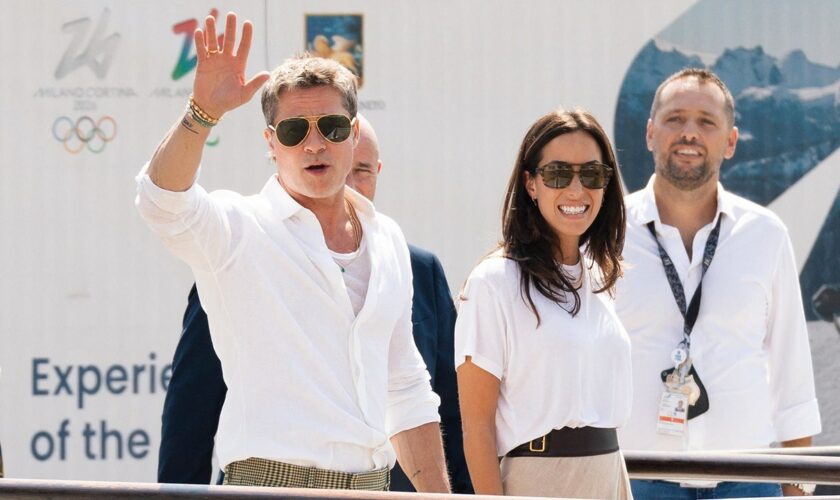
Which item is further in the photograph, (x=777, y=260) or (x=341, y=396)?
(x=777, y=260)

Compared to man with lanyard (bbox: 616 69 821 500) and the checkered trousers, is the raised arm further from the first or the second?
man with lanyard (bbox: 616 69 821 500)

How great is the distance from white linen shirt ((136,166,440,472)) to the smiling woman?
39cm

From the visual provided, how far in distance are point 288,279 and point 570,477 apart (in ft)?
2.42

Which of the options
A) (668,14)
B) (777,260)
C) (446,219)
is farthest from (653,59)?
(777,260)

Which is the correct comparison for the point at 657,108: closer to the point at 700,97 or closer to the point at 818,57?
the point at 700,97

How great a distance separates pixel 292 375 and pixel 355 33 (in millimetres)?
2909

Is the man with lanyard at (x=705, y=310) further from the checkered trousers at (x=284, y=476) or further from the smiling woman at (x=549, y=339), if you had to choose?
the checkered trousers at (x=284, y=476)

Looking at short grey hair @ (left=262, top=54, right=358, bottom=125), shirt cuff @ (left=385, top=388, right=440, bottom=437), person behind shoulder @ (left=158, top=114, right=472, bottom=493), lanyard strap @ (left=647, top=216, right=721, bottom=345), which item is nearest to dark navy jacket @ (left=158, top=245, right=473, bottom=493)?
person behind shoulder @ (left=158, top=114, right=472, bottom=493)

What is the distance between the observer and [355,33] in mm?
5074

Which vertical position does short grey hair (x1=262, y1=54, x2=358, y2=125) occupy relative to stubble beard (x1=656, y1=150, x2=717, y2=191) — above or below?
above

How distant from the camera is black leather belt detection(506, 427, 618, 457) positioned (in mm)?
2752

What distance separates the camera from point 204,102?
225 centimetres

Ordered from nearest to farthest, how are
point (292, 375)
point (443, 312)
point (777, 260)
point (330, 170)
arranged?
point (292, 375), point (330, 170), point (443, 312), point (777, 260)

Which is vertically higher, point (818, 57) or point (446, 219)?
point (818, 57)
